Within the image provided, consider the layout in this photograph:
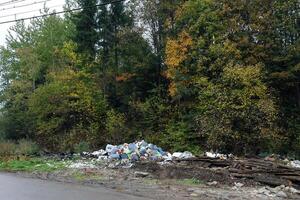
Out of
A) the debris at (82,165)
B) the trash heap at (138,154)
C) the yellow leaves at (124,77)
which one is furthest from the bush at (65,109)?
the debris at (82,165)

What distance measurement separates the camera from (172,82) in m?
38.1

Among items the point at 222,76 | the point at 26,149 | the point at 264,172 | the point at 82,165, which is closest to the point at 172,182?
the point at 264,172

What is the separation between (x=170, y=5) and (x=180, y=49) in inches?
202

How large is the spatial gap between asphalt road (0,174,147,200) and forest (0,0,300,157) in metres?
13.9

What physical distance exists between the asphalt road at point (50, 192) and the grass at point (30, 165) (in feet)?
14.4

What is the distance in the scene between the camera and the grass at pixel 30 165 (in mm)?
23484

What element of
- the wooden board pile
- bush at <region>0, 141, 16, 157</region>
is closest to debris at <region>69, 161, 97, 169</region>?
the wooden board pile

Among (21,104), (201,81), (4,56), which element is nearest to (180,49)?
(201,81)

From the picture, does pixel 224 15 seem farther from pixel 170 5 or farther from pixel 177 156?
pixel 177 156

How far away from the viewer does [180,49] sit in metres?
37.3

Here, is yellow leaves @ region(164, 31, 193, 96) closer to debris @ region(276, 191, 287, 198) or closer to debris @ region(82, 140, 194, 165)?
debris @ region(82, 140, 194, 165)

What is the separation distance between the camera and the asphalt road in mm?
14633

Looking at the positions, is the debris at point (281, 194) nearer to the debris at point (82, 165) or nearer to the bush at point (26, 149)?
the debris at point (82, 165)

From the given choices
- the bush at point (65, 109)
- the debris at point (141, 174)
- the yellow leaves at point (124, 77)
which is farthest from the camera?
the yellow leaves at point (124, 77)
